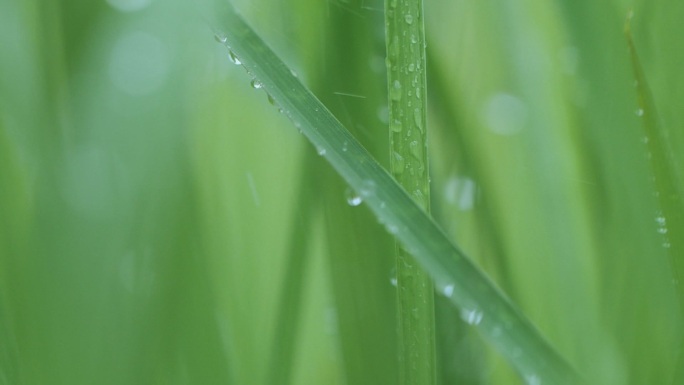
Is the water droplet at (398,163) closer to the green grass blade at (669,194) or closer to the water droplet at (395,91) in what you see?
the water droplet at (395,91)

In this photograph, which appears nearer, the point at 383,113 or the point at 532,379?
the point at 532,379

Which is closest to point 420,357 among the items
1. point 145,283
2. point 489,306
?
point 489,306

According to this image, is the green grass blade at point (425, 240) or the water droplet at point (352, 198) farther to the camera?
the water droplet at point (352, 198)

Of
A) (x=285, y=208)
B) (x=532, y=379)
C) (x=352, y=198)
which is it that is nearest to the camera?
(x=532, y=379)

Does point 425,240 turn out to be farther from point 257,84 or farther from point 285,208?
point 285,208

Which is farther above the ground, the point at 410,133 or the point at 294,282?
the point at 410,133

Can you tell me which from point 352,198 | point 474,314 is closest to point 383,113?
point 352,198

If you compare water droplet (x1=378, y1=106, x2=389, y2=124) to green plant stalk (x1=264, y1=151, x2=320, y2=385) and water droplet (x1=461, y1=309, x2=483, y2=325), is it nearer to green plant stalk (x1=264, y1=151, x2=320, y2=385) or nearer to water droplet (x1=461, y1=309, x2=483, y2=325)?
green plant stalk (x1=264, y1=151, x2=320, y2=385)

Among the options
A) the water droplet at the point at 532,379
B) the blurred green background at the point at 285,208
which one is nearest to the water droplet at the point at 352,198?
the blurred green background at the point at 285,208
